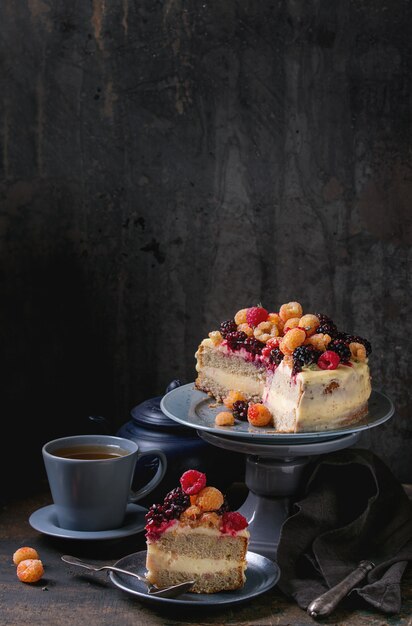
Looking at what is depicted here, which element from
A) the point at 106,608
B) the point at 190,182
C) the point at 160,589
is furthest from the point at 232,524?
the point at 190,182

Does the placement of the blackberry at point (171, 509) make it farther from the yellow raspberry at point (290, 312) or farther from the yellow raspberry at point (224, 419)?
the yellow raspberry at point (290, 312)

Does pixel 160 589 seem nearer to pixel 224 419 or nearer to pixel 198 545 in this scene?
pixel 198 545

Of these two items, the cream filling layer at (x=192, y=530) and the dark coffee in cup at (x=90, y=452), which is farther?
the dark coffee in cup at (x=90, y=452)

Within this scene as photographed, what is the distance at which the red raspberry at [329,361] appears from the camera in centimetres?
235

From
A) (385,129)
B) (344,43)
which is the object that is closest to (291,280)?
(385,129)

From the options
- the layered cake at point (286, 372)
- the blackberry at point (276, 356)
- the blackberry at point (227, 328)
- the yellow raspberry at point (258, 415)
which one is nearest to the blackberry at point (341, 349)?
the layered cake at point (286, 372)

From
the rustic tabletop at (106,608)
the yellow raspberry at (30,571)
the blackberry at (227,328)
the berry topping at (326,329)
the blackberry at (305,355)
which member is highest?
the berry topping at (326,329)

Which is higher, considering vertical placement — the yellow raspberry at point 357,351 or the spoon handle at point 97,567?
the yellow raspberry at point 357,351

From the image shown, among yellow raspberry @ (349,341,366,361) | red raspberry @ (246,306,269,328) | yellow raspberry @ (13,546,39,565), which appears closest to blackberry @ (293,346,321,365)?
yellow raspberry @ (349,341,366,361)

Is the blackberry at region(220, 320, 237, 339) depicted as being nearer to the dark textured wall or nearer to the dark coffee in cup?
the dark textured wall

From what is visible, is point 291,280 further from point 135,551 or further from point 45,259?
point 135,551

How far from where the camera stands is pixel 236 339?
2623 millimetres

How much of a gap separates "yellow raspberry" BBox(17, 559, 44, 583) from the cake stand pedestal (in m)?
0.51

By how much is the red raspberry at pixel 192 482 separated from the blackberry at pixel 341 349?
20.8 inches
